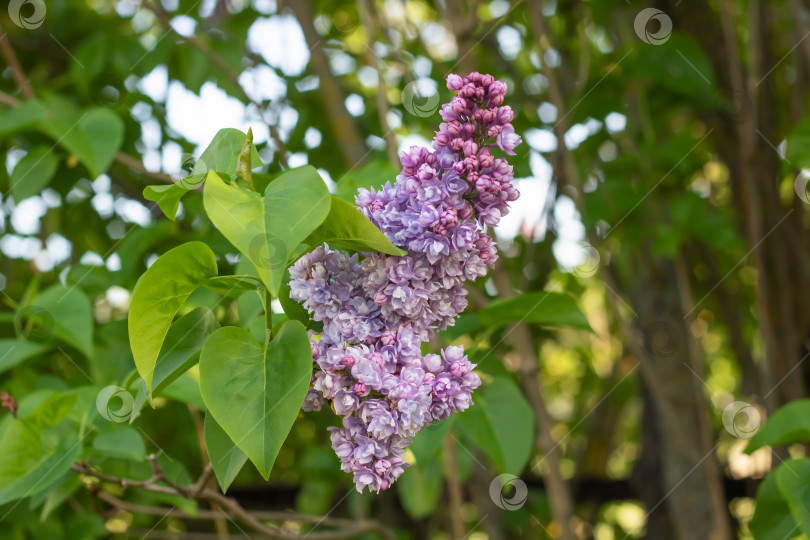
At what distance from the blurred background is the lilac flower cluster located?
48 cm

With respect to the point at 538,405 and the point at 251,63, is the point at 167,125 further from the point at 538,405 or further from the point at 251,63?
the point at 538,405

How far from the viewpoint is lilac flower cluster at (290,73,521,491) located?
0.50m

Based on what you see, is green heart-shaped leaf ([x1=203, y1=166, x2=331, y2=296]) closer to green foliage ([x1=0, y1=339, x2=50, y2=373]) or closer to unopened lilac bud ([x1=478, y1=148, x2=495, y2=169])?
unopened lilac bud ([x1=478, y1=148, x2=495, y2=169])

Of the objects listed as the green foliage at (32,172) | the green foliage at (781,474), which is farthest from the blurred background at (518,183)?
the green foliage at (781,474)

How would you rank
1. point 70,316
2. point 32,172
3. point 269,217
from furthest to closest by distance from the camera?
point 32,172, point 70,316, point 269,217

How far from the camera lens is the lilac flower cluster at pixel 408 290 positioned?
0.50 meters

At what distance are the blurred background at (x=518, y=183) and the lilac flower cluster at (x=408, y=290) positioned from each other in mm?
482

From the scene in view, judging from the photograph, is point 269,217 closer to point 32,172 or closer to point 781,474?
point 781,474

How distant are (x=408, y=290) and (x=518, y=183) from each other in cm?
61

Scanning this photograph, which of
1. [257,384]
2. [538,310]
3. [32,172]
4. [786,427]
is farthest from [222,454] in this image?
[32,172]

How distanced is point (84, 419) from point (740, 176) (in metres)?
1.34

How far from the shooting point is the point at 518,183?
1.08 m

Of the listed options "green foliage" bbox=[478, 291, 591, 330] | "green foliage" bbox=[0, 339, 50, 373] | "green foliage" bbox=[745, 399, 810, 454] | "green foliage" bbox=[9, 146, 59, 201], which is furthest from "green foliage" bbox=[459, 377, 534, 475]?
"green foliage" bbox=[9, 146, 59, 201]

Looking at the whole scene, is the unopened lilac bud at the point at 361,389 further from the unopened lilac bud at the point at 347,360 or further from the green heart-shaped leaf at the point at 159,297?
the green heart-shaped leaf at the point at 159,297
